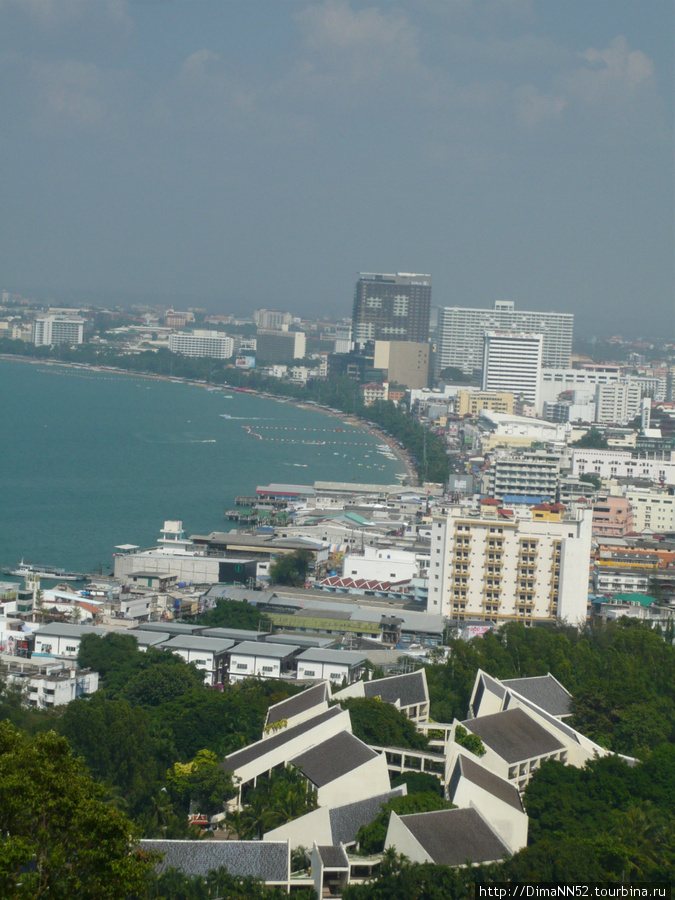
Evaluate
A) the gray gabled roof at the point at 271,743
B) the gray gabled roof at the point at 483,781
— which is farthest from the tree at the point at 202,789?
the gray gabled roof at the point at 483,781

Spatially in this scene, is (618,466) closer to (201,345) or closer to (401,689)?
(401,689)

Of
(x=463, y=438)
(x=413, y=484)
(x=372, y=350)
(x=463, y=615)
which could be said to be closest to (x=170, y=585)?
(x=463, y=615)

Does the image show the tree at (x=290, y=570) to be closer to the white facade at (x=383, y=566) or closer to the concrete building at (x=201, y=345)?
the white facade at (x=383, y=566)

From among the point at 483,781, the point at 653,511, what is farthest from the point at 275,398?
the point at 483,781

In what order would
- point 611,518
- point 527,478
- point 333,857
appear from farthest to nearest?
1. point 527,478
2. point 611,518
3. point 333,857

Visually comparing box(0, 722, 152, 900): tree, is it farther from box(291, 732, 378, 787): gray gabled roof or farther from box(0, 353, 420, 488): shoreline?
box(0, 353, 420, 488): shoreline

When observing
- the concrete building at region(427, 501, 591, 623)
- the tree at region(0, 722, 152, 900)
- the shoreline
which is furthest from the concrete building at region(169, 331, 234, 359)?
the tree at region(0, 722, 152, 900)
